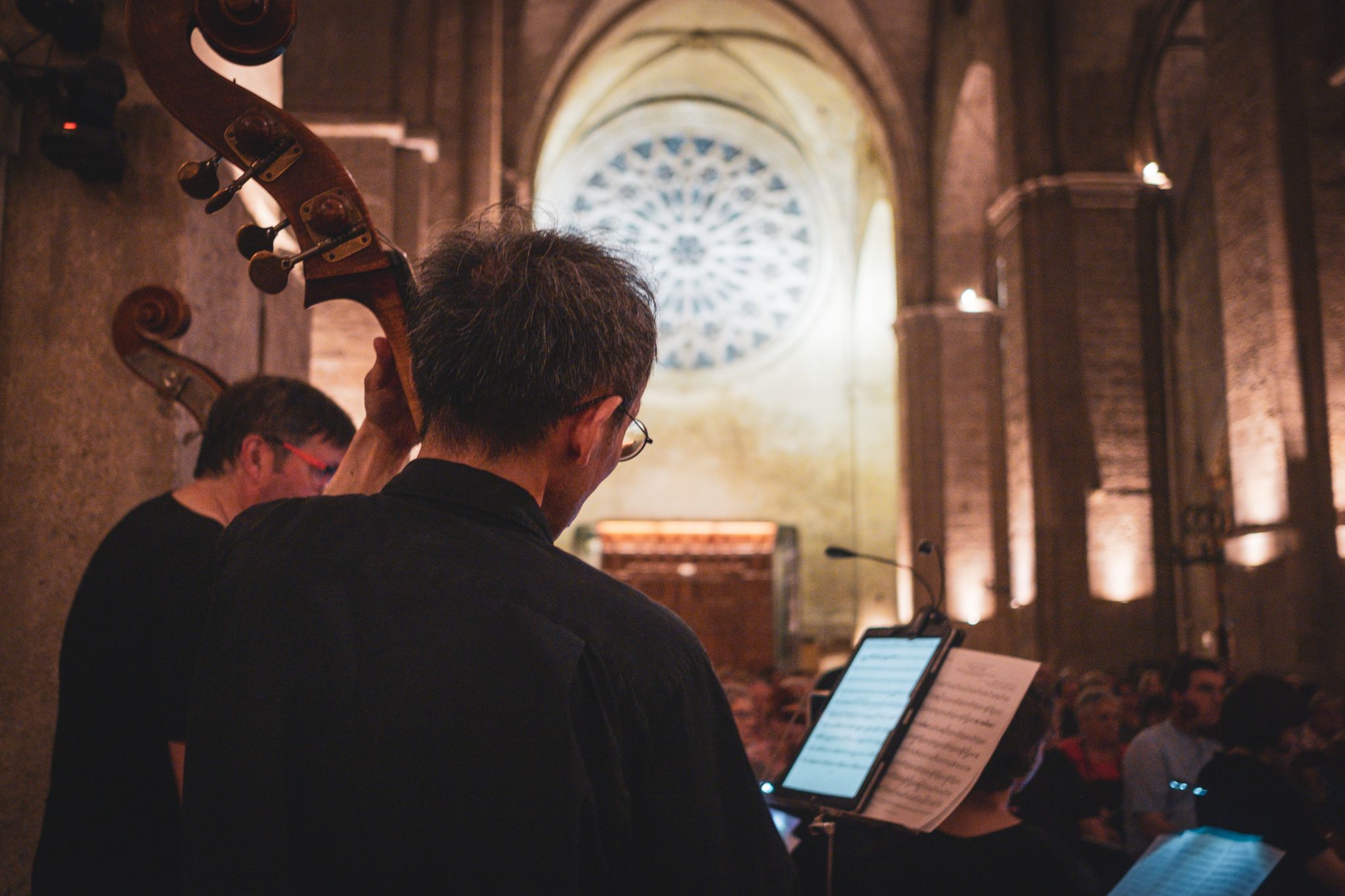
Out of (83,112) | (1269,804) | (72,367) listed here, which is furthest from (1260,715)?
(83,112)

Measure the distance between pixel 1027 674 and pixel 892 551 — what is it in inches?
750

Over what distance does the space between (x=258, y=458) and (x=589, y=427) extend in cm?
106

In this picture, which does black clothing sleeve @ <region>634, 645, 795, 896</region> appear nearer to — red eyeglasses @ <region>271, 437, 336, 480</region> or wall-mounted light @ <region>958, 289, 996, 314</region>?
red eyeglasses @ <region>271, 437, 336, 480</region>

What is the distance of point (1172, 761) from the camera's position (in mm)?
4570

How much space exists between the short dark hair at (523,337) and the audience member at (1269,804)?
239 centimetres

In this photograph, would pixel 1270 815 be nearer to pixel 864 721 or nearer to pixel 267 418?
pixel 864 721

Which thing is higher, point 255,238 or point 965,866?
point 255,238

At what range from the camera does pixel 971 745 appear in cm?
204

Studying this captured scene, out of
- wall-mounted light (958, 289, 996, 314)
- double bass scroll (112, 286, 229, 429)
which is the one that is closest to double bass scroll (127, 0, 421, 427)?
double bass scroll (112, 286, 229, 429)

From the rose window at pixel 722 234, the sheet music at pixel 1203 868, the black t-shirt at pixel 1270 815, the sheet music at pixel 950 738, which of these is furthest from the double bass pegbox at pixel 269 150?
the rose window at pixel 722 234

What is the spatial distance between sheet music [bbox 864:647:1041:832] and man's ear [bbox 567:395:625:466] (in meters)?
1.02

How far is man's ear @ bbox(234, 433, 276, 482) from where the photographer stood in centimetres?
209

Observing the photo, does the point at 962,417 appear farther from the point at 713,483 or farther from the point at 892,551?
the point at 713,483

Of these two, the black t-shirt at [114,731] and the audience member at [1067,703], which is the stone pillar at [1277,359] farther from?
the black t-shirt at [114,731]
